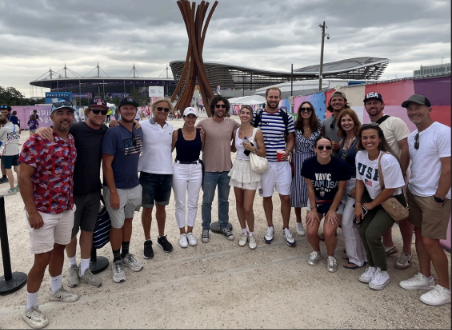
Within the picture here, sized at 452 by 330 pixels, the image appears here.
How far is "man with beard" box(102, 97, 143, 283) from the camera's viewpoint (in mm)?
2656

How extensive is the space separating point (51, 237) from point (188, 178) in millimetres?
1567

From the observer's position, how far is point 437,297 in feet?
7.92

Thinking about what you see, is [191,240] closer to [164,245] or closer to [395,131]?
[164,245]

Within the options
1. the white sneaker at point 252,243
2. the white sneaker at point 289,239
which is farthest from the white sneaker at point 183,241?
the white sneaker at point 289,239

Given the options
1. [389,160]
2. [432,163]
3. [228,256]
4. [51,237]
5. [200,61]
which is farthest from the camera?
[200,61]

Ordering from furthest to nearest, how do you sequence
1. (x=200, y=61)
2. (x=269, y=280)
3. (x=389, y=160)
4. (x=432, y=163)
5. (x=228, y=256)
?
(x=200, y=61) < (x=228, y=256) < (x=269, y=280) < (x=389, y=160) < (x=432, y=163)

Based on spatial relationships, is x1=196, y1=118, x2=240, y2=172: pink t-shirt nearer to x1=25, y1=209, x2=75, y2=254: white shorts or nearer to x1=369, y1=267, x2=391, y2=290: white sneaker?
x1=25, y1=209, x2=75, y2=254: white shorts

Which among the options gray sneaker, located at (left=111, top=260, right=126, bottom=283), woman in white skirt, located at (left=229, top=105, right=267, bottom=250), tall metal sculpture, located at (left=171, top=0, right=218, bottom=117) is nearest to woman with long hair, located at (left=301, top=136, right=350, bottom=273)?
woman in white skirt, located at (left=229, top=105, right=267, bottom=250)

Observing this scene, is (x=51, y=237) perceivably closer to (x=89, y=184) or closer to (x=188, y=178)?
(x=89, y=184)

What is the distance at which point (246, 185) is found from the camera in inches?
135

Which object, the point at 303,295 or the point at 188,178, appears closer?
the point at 303,295

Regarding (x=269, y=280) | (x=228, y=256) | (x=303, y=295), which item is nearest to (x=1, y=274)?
(x=228, y=256)

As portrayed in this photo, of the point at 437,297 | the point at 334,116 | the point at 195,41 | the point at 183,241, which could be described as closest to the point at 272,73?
the point at 195,41

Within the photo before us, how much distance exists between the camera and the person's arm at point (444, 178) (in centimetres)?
226
